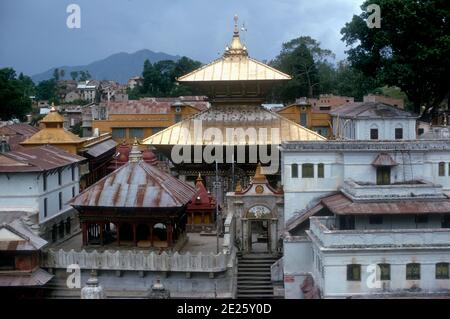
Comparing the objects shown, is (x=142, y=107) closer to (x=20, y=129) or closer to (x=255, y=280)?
(x=20, y=129)

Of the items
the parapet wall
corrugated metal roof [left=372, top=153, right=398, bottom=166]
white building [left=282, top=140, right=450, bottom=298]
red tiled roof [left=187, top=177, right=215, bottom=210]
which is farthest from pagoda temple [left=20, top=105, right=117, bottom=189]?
corrugated metal roof [left=372, top=153, right=398, bottom=166]

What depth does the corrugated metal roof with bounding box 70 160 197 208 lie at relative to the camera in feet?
90.9

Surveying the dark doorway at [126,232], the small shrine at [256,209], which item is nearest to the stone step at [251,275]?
the small shrine at [256,209]

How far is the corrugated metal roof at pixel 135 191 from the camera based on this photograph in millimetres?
27703

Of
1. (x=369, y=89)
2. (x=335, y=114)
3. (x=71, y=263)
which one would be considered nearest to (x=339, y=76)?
(x=369, y=89)

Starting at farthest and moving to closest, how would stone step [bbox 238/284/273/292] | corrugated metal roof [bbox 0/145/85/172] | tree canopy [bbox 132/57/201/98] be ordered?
1. tree canopy [bbox 132/57/201/98]
2. corrugated metal roof [bbox 0/145/85/172]
3. stone step [bbox 238/284/273/292]

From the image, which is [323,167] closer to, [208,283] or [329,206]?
[329,206]

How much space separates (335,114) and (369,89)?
28.7m

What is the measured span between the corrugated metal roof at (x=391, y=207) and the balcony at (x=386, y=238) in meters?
1.58

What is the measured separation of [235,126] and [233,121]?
0.44 meters

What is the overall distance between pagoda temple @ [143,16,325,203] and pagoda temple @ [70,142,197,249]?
259 inches

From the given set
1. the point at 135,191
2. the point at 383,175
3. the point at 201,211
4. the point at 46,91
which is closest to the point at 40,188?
the point at 135,191

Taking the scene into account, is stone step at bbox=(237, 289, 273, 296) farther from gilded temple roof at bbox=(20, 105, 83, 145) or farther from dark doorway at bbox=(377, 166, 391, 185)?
gilded temple roof at bbox=(20, 105, 83, 145)

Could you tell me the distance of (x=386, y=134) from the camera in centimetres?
4409
